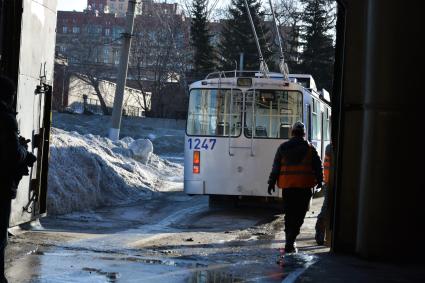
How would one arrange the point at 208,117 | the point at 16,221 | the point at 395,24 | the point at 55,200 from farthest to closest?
1. the point at 208,117
2. the point at 55,200
3. the point at 16,221
4. the point at 395,24

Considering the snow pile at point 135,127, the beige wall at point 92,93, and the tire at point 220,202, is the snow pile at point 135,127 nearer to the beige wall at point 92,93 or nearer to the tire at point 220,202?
the beige wall at point 92,93

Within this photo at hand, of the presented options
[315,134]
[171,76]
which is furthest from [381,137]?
[171,76]

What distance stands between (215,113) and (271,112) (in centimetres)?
127

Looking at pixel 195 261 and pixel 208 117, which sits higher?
pixel 208 117

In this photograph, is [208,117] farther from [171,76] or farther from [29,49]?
[171,76]

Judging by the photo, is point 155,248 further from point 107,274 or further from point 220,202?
point 220,202

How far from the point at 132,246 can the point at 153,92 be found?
59.2 m

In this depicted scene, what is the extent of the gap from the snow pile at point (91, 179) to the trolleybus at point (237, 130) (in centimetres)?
246

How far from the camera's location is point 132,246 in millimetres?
9938

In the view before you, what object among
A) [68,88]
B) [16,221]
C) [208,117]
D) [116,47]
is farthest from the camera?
[116,47]

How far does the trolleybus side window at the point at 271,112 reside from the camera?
50.4 feet

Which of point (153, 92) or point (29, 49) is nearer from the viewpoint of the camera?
point (29, 49)

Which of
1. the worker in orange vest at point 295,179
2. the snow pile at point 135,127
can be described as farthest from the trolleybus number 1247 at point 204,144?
the snow pile at point 135,127

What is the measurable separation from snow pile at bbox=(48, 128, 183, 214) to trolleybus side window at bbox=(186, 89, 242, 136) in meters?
2.80
